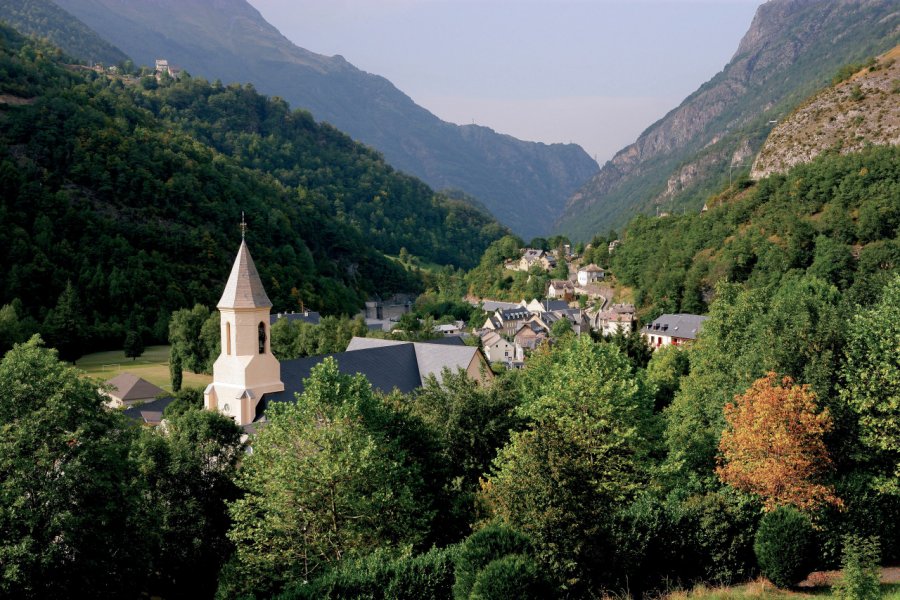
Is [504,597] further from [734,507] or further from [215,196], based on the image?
[215,196]

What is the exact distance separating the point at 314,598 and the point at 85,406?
806 cm

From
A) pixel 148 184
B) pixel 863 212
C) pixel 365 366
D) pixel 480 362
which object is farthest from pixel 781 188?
pixel 148 184

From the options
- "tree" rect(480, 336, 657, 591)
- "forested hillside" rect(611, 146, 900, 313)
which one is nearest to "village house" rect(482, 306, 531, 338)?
"forested hillside" rect(611, 146, 900, 313)

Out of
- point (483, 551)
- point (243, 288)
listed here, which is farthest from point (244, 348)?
point (483, 551)

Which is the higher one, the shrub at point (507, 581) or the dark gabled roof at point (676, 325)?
the dark gabled roof at point (676, 325)

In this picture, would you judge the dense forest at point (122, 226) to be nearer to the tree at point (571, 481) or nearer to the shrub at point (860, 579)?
the tree at point (571, 481)

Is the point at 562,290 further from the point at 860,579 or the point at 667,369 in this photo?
the point at 860,579

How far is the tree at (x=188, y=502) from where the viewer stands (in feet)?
72.2

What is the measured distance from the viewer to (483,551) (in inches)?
614

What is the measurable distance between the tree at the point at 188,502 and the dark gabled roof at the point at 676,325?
6482 centimetres

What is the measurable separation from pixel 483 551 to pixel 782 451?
975 cm

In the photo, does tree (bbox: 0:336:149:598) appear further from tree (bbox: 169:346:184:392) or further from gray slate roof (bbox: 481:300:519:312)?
gray slate roof (bbox: 481:300:519:312)

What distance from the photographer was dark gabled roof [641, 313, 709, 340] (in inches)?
3164

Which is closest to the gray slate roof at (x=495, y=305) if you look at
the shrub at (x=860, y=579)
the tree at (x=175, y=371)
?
the tree at (x=175, y=371)
